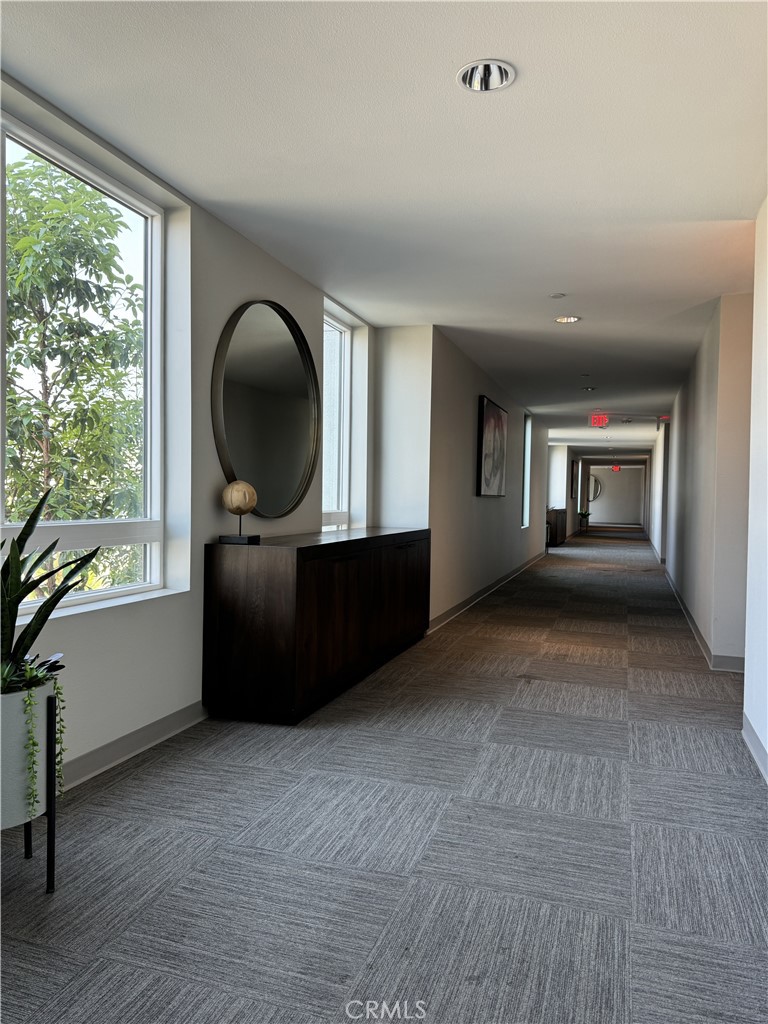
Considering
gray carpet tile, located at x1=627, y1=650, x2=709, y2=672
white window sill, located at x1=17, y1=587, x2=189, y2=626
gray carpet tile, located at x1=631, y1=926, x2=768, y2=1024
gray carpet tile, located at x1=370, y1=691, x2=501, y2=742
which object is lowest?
gray carpet tile, located at x1=627, y1=650, x2=709, y2=672

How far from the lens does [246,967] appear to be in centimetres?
165

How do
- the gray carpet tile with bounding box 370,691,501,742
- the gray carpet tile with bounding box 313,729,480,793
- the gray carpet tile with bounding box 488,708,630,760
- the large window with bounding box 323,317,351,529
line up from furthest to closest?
the large window with bounding box 323,317,351,529, the gray carpet tile with bounding box 370,691,501,742, the gray carpet tile with bounding box 488,708,630,760, the gray carpet tile with bounding box 313,729,480,793

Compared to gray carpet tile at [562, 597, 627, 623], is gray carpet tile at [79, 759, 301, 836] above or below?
above

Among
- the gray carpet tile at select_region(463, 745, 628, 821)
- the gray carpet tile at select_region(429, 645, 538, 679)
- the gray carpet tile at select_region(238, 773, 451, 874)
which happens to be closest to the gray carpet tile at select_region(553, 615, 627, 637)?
the gray carpet tile at select_region(429, 645, 538, 679)

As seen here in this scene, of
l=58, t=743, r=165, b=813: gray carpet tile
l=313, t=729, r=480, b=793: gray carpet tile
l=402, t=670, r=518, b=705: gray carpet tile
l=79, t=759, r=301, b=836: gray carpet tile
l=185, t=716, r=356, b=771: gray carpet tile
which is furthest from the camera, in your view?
l=402, t=670, r=518, b=705: gray carpet tile

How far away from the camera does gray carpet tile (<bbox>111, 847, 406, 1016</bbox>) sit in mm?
1610

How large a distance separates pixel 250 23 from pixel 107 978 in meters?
2.39

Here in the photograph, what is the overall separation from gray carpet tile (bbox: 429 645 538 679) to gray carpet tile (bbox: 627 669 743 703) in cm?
68

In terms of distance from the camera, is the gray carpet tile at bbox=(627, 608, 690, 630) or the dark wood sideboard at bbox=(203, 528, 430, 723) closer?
the dark wood sideboard at bbox=(203, 528, 430, 723)

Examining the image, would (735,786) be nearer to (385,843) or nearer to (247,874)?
(385,843)

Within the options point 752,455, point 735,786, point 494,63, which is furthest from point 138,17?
point 735,786

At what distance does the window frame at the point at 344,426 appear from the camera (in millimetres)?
5340

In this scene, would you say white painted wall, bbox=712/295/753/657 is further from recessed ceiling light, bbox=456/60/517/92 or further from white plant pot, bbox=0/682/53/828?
white plant pot, bbox=0/682/53/828

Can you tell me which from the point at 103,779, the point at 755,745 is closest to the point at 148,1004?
the point at 103,779
